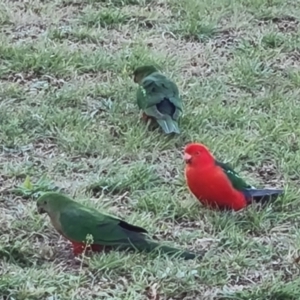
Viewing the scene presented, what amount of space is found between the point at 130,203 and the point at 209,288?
818 mm

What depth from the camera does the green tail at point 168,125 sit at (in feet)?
16.3

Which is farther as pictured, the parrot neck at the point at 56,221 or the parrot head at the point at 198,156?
the parrot head at the point at 198,156

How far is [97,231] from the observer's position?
3814 mm

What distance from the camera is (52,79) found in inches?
228

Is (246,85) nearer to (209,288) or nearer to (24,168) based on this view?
(24,168)

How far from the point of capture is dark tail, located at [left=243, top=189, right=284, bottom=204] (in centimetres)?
429

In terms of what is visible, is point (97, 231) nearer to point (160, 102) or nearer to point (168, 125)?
point (168, 125)

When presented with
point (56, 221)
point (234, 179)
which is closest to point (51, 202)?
point (56, 221)

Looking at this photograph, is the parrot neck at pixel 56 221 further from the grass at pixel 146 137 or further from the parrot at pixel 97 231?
the grass at pixel 146 137

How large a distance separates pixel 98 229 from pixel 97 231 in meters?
0.01

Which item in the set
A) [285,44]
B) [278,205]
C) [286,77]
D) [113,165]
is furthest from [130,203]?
[285,44]

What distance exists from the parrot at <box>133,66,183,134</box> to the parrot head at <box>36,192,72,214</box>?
113 centimetres

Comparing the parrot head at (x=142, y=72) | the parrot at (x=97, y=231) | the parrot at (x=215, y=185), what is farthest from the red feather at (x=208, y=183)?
the parrot head at (x=142, y=72)

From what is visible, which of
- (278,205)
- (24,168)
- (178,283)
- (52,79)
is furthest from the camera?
(52,79)
